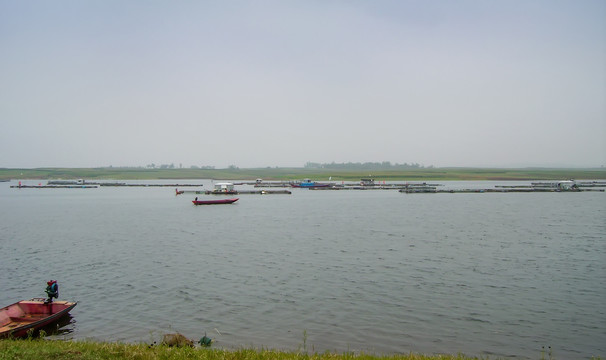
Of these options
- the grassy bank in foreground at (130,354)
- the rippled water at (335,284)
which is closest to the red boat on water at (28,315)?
the rippled water at (335,284)

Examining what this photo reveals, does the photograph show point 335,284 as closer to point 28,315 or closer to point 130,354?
point 28,315

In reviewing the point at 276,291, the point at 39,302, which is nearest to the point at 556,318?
the point at 276,291

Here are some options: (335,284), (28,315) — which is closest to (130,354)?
(28,315)

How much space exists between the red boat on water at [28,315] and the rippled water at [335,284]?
40.2 inches

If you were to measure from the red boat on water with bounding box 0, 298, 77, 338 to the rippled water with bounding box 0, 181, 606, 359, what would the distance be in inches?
40.2

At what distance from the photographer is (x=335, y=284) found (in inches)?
1206

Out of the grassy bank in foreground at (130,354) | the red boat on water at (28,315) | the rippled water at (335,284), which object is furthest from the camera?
the rippled water at (335,284)

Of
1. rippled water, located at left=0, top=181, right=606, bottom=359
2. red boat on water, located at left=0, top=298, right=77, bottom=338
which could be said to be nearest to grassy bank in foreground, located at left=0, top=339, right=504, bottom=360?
red boat on water, located at left=0, top=298, right=77, bottom=338

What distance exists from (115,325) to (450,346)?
15.5 m

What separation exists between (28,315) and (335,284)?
16842 millimetres

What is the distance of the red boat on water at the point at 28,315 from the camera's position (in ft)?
67.5

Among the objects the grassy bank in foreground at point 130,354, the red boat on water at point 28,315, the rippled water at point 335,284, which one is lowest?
the rippled water at point 335,284

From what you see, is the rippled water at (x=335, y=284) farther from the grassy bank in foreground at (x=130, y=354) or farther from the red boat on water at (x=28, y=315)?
the grassy bank in foreground at (x=130, y=354)

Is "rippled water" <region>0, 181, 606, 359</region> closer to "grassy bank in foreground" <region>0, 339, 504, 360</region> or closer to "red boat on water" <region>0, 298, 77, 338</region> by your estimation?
"red boat on water" <region>0, 298, 77, 338</region>
